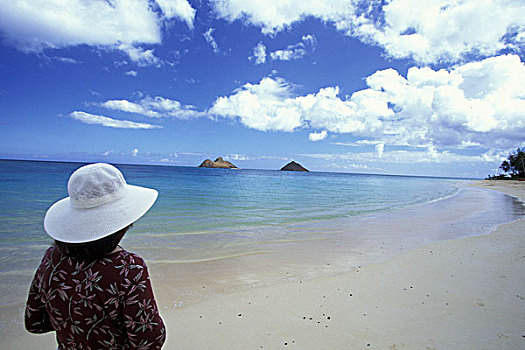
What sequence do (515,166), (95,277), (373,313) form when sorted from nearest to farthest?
(95,277), (373,313), (515,166)

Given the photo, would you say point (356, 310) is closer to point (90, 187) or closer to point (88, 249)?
point (88, 249)

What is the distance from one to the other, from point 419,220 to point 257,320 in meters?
11.8

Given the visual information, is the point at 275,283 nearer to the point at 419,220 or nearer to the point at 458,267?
the point at 458,267

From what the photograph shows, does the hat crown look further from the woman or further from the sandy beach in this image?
the sandy beach

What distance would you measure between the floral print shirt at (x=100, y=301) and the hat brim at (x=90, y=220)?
0.13 m

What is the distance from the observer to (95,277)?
58.4 inches

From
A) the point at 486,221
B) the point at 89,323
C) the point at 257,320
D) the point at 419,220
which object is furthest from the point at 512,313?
the point at 486,221

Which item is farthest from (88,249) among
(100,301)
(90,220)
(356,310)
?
(356,310)

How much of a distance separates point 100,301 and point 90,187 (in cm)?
58

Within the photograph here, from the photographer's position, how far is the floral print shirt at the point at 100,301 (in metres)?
1.49

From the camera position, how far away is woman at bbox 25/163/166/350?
149 centimetres

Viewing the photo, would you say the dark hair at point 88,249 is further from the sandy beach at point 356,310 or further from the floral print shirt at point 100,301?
the sandy beach at point 356,310

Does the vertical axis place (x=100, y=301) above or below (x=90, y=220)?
below

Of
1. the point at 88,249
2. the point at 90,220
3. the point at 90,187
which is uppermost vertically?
the point at 90,187
